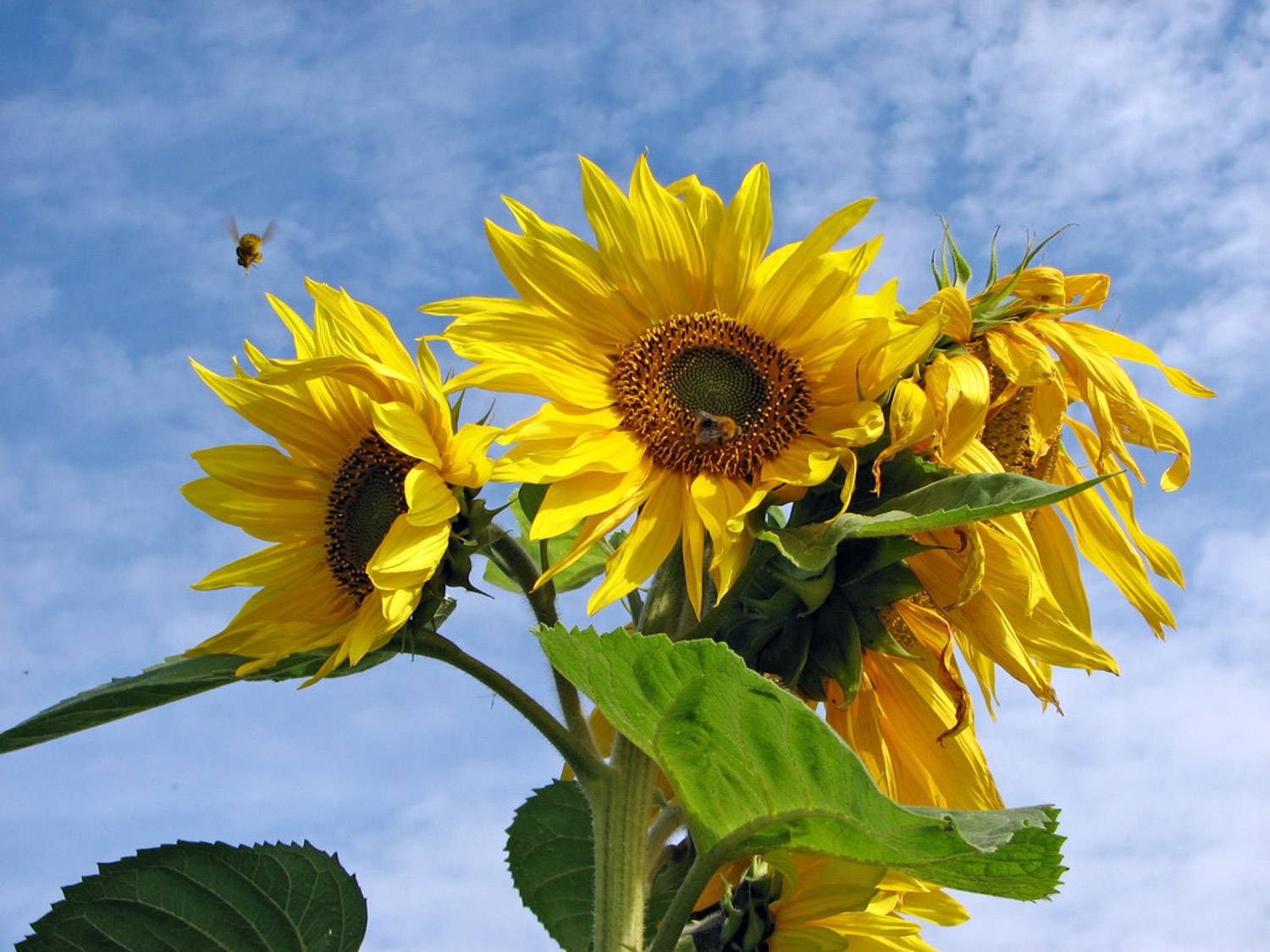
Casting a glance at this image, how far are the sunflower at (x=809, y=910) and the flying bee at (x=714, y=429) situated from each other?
659 millimetres

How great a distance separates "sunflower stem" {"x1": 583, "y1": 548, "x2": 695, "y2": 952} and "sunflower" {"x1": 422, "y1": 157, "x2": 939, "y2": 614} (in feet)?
0.33

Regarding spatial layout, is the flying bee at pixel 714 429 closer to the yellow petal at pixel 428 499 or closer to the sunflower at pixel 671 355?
the sunflower at pixel 671 355

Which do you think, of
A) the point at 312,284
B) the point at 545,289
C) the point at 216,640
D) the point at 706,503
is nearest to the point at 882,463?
the point at 706,503

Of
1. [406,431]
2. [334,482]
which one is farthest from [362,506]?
[406,431]

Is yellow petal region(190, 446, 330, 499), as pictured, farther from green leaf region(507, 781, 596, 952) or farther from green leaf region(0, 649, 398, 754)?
green leaf region(507, 781, 596, 952)

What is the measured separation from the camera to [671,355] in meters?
2.07

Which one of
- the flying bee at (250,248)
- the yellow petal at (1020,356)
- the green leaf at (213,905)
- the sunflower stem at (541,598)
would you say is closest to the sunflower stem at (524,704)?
the sunflower stem at (541,598)

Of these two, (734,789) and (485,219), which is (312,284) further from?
(734,789)

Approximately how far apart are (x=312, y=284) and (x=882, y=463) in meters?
1.00

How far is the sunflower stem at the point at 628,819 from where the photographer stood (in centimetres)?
177

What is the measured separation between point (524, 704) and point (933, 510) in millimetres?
718

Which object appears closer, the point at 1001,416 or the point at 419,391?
the point at 419,391

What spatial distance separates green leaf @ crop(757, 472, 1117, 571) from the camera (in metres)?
1.51

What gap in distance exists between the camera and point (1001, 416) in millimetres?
2107
